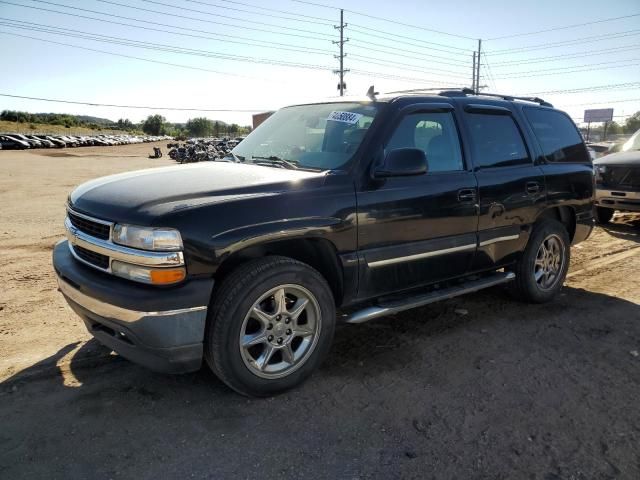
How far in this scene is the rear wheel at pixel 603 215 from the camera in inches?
361

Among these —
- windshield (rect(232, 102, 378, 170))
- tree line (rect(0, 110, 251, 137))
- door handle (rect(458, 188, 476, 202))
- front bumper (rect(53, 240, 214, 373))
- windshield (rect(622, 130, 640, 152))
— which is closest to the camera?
front bumper (rect(53, 240, 214, 373))

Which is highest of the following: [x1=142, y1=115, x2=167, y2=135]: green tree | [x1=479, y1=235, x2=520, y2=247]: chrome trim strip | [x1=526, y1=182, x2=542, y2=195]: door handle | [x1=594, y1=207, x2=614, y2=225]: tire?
[x1=142, y1=115, x2=167, y2=135]: green tree

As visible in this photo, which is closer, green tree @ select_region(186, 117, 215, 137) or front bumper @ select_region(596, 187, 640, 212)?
front bumper @ select_region(596, 187, 640, 212)

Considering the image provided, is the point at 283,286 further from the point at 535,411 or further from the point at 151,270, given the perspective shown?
the point at 535,411

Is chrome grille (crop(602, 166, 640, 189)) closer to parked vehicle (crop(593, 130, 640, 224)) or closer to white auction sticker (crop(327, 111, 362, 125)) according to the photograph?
parked vehicle (crop(593, 130, 640, 224))

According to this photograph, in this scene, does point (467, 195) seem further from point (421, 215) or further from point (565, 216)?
point (565, 216)

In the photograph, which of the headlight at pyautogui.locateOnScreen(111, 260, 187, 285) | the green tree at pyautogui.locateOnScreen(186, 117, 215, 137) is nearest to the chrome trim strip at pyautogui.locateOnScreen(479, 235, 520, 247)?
the headlight at pyautogui.locateOnScreen(111, 260, 187, 285)

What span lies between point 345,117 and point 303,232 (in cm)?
118

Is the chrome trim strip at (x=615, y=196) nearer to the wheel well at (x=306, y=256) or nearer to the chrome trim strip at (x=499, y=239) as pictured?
the chrome trim strip at (x=499, y=239)

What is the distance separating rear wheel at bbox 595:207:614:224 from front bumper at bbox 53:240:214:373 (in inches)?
345

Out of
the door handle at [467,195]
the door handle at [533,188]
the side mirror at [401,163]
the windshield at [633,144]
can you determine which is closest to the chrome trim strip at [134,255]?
the side mirror at [401,163]

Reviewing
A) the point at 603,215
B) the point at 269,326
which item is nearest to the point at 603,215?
the point at 603,215

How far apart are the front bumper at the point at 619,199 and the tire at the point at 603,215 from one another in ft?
1.49

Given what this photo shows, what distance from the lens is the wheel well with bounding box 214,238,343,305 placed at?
2977 mm
